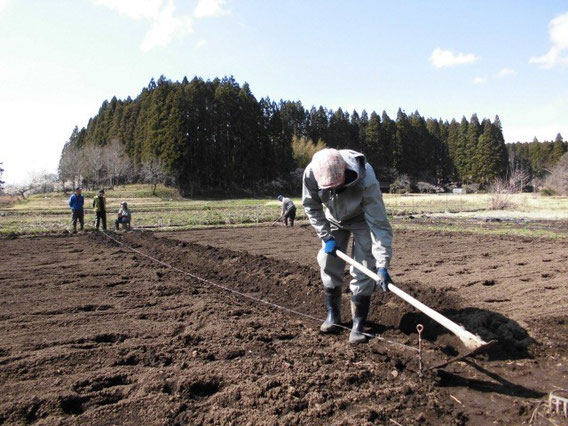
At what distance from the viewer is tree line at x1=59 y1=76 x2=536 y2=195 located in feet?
161

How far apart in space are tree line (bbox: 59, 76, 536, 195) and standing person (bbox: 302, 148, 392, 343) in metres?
45.0

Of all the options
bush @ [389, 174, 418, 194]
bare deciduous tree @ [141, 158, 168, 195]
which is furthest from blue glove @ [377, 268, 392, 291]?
bush @ [389, 174, 418, 194]

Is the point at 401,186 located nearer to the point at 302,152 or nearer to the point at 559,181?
the point at 302,152

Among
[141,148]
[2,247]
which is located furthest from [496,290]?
[141,148]

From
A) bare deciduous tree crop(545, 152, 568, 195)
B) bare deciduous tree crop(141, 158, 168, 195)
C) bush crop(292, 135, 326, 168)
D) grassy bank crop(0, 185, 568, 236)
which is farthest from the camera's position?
bush crop(292, 135, 326, 168)

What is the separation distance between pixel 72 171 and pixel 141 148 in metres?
8.63

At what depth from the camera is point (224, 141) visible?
51.3 m

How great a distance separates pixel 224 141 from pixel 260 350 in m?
49.1

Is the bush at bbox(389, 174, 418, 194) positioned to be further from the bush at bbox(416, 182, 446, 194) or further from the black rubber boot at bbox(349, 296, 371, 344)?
the black rubber boot at bbox(349, 296, 371, 344)

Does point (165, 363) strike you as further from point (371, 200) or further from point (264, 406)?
point (371, 200)

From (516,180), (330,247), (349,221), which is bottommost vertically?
(330,247)

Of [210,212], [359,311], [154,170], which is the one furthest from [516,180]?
[154,170]

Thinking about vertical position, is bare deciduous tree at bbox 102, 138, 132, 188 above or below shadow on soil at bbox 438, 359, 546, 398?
above

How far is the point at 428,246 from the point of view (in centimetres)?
1055
